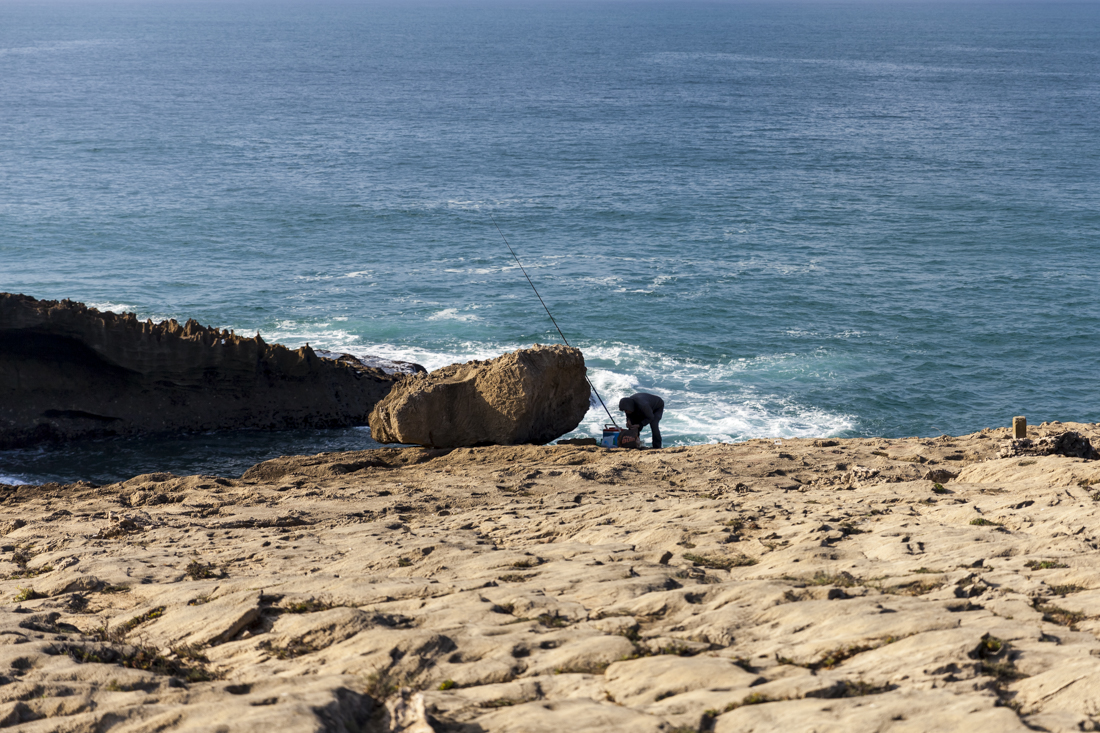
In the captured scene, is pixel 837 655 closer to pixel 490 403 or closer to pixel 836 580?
pixel 836 580

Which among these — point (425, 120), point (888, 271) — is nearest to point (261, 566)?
point (888, 271)

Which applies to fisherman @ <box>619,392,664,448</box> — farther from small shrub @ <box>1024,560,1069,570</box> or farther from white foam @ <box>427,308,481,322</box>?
white foam @ <box>427,308,481,322</box>

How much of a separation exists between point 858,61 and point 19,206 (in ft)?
327

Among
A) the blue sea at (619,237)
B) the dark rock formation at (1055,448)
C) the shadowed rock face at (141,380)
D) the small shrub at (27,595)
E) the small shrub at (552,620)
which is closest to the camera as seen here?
the small shrub at (552,620)

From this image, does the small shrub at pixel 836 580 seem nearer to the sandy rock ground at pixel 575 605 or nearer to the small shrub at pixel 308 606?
the sandy rock ground at pixel 575 605

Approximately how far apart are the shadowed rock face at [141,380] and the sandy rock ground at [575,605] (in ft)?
24.3

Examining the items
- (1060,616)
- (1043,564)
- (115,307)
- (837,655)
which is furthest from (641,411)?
(115,307)

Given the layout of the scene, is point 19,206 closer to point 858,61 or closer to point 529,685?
point 529,685

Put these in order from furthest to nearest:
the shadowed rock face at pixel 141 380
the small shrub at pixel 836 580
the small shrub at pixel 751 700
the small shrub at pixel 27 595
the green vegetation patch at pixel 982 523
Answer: the shadowed rock face at pixel 141 380 < the green vegetation patch at pixel 982 523 < the small shrub at pixel 27 595 < the small shrub at pixel 836 580 < the small shrub at pixel 751 700

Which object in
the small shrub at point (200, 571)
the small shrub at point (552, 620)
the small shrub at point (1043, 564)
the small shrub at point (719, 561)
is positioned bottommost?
the small shrub at point (200, 571)

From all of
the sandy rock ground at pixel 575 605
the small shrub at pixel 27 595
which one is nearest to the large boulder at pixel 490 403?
the sandy rock ground at pixel 575 605

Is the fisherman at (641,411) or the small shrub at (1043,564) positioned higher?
the small shrub at (1043,564)

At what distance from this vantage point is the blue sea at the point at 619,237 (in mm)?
25125

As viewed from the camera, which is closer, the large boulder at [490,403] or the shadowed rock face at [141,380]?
the large boulder at [490,403]
